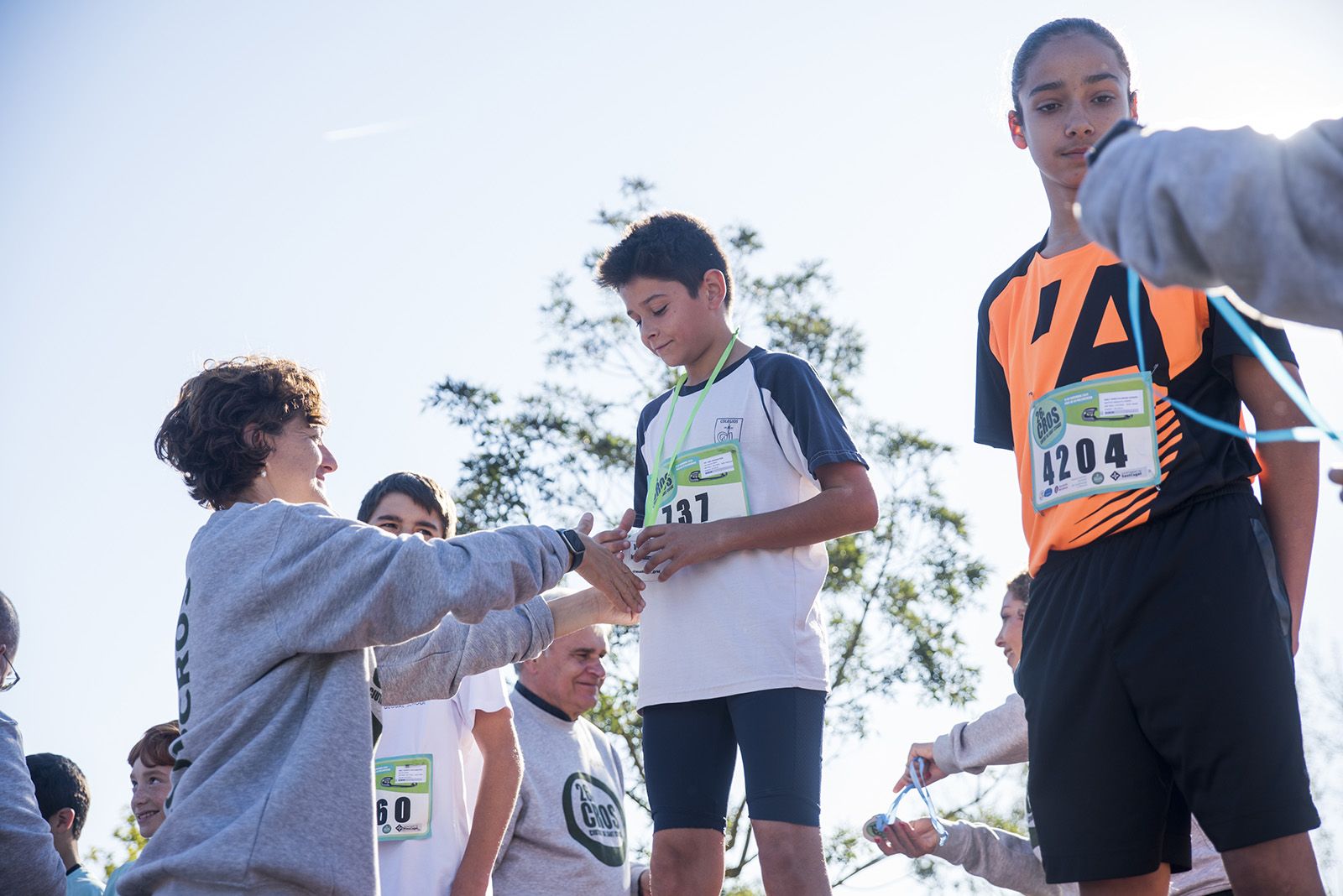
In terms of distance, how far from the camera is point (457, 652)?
11.3 feet

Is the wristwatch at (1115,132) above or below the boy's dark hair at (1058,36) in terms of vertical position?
below

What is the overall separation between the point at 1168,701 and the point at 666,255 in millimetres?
1994

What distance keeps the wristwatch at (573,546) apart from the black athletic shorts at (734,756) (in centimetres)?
57

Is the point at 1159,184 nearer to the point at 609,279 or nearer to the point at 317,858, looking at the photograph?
the point at 317,858

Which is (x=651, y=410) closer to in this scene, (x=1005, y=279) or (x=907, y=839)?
(x=1005, y=279)

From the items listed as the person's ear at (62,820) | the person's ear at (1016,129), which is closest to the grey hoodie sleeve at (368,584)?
the person's ear at (1016,129)

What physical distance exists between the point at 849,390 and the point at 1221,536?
10.5 meters

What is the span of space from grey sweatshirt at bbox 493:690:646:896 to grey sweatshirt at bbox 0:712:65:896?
149 cm

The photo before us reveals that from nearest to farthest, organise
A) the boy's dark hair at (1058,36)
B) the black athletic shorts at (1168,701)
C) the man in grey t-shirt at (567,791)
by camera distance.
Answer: the black athletic shorts at (1168,701) < the boy's dark hair at (1058,36) < the man in grey t-shirt at (567,791)

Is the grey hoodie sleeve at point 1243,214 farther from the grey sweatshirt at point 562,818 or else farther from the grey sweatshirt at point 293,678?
the grey sweatshirt at point 562,818

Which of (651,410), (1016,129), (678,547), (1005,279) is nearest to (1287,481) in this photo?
(1005,279)

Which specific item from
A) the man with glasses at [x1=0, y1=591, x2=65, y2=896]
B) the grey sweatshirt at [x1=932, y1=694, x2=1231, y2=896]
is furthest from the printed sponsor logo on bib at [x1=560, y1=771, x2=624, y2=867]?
the man with glasses at [x1=0, y1=591, x2=65, y2=896]

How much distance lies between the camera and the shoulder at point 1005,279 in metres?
3.00

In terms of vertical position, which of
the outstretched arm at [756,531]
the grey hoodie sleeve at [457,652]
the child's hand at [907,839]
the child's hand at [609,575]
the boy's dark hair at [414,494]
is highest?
the boy's dark hair at [414,494]
